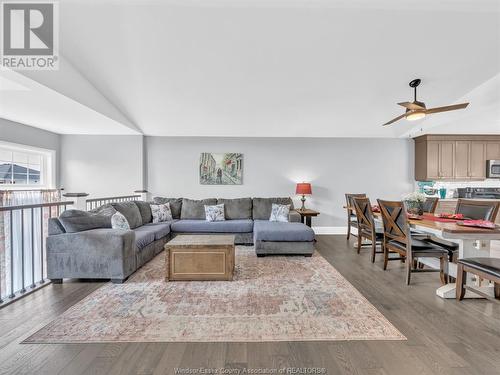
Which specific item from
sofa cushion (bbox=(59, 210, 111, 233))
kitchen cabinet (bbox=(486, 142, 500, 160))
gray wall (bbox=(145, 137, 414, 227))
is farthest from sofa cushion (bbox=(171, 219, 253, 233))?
kitchen cabinet (bbox=(486, 142, 500, 160))

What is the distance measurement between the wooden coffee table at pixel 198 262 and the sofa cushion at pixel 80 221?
1.06m

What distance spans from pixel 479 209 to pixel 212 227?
394 centimetres

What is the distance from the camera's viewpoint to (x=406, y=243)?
9.48 feet

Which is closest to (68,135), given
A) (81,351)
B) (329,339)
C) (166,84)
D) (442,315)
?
(166,84)

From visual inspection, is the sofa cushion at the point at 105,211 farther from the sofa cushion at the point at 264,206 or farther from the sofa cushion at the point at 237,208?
the sofa cushion at the point at 264,206

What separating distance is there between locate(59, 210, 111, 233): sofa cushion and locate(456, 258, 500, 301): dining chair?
4.12m

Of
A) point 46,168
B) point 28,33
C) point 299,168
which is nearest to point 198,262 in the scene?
point 28,33

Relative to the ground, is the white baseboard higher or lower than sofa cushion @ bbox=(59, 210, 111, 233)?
lower

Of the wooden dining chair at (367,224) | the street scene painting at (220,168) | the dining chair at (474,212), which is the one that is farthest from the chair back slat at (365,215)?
the street scene painting at (220,168)

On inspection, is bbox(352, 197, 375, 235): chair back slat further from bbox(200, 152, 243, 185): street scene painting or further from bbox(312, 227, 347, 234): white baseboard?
bbox(200, 152, 243, 185): street scene painting

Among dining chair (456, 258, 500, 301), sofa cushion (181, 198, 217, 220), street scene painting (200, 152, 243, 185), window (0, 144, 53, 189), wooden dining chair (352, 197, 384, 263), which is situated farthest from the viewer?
street scene painting (200, 152, 243, 185)

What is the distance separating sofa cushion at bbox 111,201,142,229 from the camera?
4.15 metres

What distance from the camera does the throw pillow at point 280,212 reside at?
197 inches

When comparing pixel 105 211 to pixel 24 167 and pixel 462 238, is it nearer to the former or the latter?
pixel 24 167
